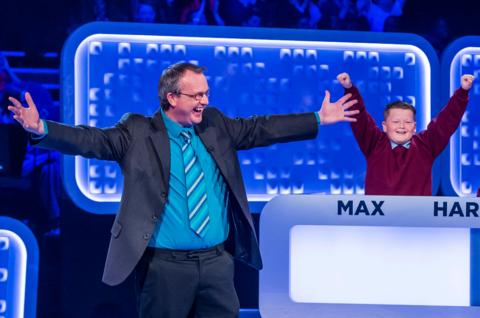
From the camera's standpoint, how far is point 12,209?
11.7 feet

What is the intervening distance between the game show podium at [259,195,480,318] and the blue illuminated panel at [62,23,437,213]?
0.93 metres

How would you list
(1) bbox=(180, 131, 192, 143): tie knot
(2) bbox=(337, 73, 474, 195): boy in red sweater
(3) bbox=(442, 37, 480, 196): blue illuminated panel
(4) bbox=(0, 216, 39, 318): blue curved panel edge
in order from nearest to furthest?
(1) bbox=(180, 131, 192, 143): tie knot, (2) bbox=(337, 73, 474, 195): boy in red sweater, (4) bbox=(0, 216, 39, 318): blue curved panel edge, (3) bbox=(442, 37, 480, 196): blue illuminated panel

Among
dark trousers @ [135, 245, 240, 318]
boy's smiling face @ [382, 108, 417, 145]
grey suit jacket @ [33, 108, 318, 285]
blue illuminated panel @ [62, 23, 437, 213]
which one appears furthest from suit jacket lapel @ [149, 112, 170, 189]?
boy's smiling face @ [382, 108, 417, 145]

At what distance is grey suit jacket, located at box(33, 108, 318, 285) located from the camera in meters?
2.53

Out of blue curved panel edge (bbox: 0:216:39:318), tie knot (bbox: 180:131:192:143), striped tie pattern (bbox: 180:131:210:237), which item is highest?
tie knot (bbox: 180:131:192:143)

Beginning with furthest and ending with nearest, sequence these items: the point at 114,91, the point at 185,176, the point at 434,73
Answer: the point at 434,73 → the point at 114,91 → the point at 185,176

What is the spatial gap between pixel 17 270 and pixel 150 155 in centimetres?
124

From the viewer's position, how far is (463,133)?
12.5 feet

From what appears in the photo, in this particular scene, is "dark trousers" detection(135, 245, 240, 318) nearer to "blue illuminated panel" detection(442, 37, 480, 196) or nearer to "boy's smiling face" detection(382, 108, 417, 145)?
"boy's smiling face" detection(382, 108, 417, 145)

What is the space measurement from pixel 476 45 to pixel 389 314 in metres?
1.72

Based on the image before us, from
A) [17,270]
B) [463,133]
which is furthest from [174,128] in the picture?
[463,133]

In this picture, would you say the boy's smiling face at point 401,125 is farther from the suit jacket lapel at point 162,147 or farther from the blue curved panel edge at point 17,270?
the blue curved panel edge at point 17,270

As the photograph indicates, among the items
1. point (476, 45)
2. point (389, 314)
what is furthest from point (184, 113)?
point (476, 45)

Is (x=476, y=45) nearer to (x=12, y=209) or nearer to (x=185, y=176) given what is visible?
(x=185, y=176)
